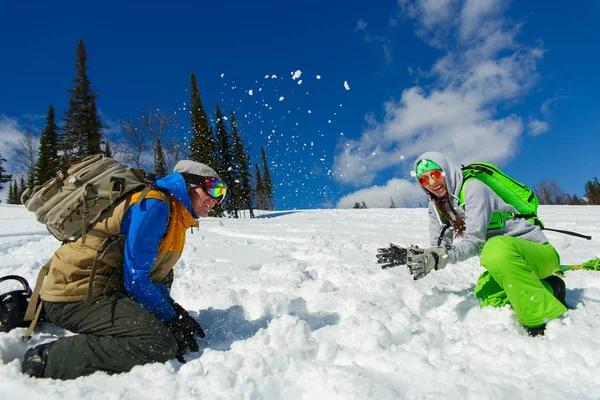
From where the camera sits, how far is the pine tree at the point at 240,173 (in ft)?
110

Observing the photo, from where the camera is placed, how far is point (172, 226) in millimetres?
2641

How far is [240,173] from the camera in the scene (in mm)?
35031

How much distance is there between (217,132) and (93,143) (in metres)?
9.92

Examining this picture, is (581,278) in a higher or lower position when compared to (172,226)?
lower

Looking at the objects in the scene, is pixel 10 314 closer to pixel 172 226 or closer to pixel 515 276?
pixel 172 226

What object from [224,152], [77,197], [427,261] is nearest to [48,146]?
[224,152]

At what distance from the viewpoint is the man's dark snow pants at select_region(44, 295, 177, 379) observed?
2.12m

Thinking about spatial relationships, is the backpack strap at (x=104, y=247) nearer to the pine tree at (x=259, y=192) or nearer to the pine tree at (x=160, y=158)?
the pine tree at (x=160, y=158)

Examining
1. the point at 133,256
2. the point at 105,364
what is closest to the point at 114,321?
the point at 105,364

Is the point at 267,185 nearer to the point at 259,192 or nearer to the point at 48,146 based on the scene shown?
the point at 259,192

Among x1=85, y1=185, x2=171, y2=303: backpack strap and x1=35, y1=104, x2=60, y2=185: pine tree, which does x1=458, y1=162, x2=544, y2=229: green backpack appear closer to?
x1=85, y1=185, x2=171, y2=303: backpack strap

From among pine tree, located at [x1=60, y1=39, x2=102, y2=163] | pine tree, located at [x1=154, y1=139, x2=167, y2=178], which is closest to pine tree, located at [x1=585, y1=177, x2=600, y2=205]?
pine tree, located at [x1=154, y1=139, x2=167, y2=178]

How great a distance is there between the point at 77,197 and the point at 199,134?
31.3m

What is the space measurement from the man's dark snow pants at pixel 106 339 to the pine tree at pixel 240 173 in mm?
30180
